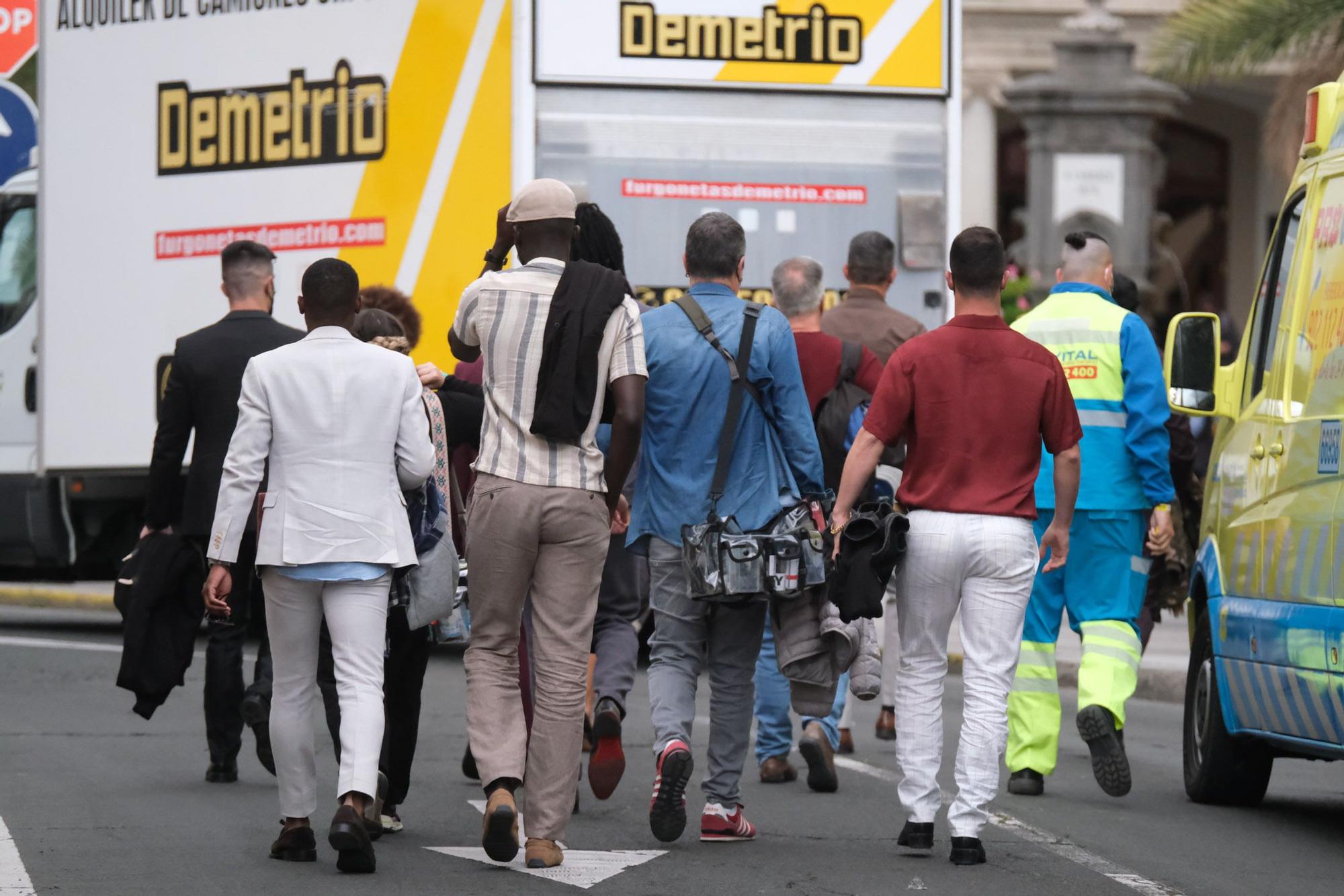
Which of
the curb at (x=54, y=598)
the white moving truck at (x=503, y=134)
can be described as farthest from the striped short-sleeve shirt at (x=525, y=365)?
the curb at (x=54, y=598)

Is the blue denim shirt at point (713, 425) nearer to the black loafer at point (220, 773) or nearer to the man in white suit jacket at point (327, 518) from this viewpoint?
the man in white suit jacket at point (327, 518)

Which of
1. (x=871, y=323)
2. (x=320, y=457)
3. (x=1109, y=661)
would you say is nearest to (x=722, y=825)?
(x=320, y=457)

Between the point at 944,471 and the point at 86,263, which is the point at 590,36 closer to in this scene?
the point at 86,263

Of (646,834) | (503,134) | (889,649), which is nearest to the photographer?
(646,834)

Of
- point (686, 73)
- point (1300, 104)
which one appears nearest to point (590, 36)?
point (686, 73)

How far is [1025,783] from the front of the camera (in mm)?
8164

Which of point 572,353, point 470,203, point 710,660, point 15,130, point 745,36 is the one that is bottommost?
point 710,660

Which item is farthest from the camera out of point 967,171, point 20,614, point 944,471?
point 967,171

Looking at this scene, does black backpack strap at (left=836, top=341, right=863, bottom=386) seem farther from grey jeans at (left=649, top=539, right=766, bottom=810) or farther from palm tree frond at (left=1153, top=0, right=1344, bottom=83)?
palm tree frond at (left=1153, top=0, right=1344, bottom=83)

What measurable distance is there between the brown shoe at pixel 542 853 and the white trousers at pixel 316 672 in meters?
0.45

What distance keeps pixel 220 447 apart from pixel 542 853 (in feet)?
7.76

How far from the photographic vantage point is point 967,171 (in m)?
32.1

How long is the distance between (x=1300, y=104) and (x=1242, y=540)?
11919 millimetres

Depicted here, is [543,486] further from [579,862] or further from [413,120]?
[413,120]
